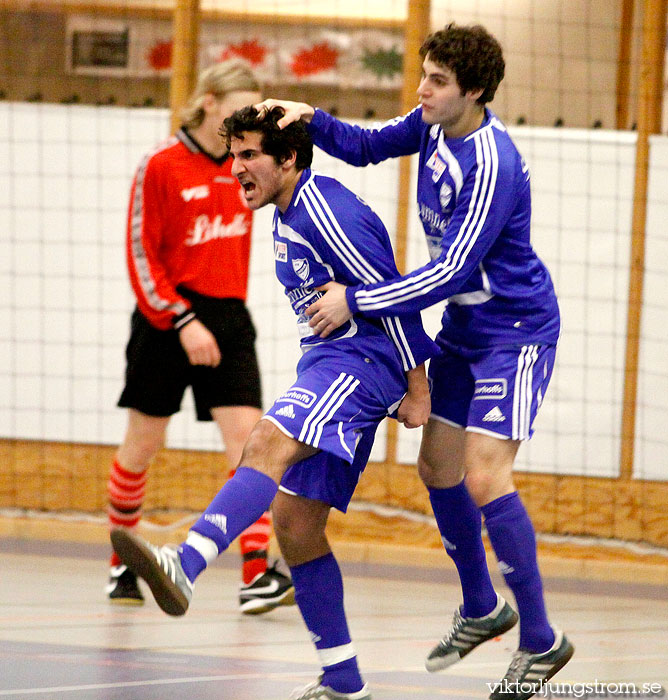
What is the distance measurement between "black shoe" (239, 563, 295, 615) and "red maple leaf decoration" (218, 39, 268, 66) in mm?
3041

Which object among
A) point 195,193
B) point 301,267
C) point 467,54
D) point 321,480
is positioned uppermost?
point 467,54

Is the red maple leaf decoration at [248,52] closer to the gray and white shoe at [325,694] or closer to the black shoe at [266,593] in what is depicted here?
the black shoe at [266,593]

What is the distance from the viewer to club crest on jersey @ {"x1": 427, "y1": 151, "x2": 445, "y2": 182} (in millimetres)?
3119

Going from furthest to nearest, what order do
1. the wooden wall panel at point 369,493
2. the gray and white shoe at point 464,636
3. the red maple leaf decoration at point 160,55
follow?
the red maple leaf decoration at point 160,55, the wooden wall panel at point 369,493, the gray and white shoe at point 464,636

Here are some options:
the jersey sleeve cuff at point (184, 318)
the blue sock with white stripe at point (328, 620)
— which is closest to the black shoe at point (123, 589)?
the jersey sleeve cuff at point (184, 318)

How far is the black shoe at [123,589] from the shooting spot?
14.7 ft

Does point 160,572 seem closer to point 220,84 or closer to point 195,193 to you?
point 195,193

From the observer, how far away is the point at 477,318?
317 centimetres

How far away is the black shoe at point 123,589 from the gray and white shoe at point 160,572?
6.15 ft

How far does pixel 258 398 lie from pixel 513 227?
162 centimetres

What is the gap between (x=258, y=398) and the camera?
4496 mm

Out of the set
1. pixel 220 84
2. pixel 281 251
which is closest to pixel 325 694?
pixel 281 251

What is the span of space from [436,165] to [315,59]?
3415 mm

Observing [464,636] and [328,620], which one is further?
[464,636]
